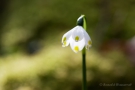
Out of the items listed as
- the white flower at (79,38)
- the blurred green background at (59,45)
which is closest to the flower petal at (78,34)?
the white flower at (79,38)

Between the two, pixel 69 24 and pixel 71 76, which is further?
pixel 69 24

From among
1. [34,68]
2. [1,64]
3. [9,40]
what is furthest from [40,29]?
[34,68]

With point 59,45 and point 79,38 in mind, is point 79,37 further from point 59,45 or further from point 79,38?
point 59,45

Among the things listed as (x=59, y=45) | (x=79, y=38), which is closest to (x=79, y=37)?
(x=79, y=38)

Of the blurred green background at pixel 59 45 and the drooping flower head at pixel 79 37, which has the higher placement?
the blurred green background at pixel 59 45

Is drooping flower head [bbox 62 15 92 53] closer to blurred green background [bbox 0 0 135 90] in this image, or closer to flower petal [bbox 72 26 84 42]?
flower petal [bbox 72 26 84 42]

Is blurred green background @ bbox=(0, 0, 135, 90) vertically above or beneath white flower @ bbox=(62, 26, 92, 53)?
above

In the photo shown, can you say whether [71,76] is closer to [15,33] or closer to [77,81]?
[77,81]

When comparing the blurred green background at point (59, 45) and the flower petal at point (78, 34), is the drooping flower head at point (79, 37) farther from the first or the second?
the blurred green background at point (59, 45)

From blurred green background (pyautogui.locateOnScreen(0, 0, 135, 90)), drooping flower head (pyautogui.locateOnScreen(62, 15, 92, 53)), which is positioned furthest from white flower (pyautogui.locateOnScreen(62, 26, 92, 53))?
blurred green background (pyautogui.locateOnScreen(0, 0, 135, 90))
